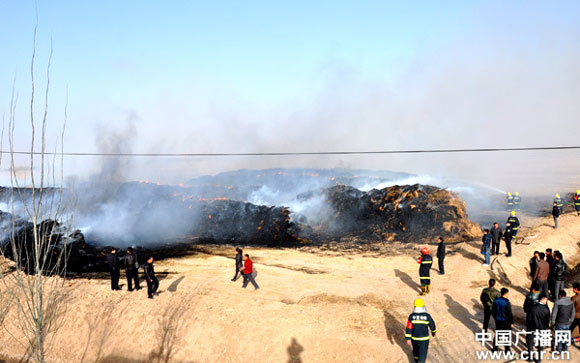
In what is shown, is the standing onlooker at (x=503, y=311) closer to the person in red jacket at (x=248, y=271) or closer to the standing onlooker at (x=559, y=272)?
the standing onlooker at (x=559, y=272)

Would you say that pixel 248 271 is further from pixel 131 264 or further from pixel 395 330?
pixel 395 330

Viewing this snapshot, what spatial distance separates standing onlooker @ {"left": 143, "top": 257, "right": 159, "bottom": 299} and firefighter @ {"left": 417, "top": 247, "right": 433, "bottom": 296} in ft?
36.2

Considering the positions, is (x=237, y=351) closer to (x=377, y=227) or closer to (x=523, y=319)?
(x=523, y=319)

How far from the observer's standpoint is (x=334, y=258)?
869 inches

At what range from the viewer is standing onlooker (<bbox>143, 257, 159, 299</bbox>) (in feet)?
47.1

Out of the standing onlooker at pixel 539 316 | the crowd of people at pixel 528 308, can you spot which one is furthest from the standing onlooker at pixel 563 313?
the standing onlooker at pixel 539 316

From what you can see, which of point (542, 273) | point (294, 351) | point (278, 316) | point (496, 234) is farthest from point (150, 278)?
point (496, 234)

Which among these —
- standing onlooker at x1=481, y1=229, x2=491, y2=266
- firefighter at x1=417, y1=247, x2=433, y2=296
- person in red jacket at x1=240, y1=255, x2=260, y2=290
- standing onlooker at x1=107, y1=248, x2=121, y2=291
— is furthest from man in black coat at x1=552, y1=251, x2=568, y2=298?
standing onlooker at x1=107, y1=248, x2=121, y2=291

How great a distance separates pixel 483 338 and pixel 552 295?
188 inches

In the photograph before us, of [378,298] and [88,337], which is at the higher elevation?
[378,298]

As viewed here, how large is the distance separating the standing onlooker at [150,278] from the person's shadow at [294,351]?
6.62 meters

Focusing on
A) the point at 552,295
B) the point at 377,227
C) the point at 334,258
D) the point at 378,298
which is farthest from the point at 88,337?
the point at 377,227

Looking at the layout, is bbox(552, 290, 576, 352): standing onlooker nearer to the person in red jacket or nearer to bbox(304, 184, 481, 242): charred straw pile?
the person in red jacket

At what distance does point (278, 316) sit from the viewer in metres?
13.0
